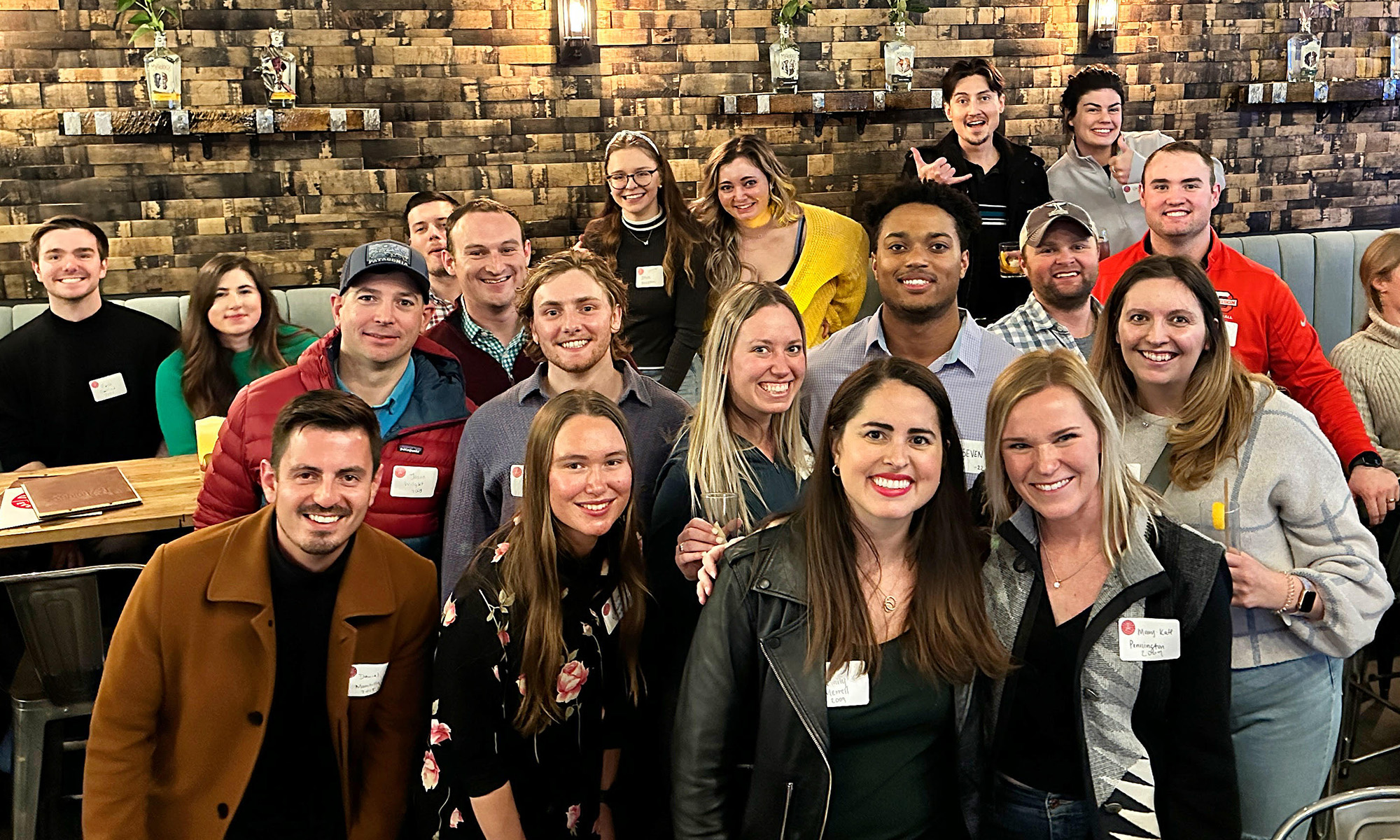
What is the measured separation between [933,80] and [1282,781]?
434 centimetres

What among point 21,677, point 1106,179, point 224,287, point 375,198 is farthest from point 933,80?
point 21,677

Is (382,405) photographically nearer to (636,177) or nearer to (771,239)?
(636,177)

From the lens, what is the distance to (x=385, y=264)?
2.85 m

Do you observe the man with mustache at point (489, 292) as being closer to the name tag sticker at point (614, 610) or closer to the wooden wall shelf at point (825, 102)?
the name tag sticker at point (614, 610)

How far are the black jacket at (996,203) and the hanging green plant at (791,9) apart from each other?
1.19 m

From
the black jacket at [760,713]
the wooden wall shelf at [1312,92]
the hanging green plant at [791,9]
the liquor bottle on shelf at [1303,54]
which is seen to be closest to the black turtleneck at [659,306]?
the hanging green plant at [791,9]

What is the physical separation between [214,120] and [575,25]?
1.63 m

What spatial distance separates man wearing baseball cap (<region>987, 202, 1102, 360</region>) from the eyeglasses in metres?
1.32

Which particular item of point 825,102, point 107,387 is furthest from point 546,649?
point 825,102

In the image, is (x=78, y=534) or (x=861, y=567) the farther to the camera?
(x=78, y=534)

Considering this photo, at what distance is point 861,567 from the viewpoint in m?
2.00

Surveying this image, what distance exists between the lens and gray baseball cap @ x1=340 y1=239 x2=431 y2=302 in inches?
112

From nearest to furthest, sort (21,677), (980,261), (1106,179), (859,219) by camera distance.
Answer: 1. (21,677)
2. (980,261)
3. (1106,179)
4. (859,219)

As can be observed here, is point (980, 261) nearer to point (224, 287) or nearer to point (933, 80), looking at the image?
point (933, 80)
